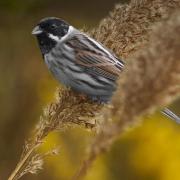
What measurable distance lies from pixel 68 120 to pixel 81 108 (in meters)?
0.14

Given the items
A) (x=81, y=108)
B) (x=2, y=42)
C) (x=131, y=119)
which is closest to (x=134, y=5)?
(x=81, y=108)

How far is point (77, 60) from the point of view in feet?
10.9

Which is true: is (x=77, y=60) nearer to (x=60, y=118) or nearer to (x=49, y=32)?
(x=49, y=32)

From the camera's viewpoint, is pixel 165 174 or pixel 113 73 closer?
pixel 113 73

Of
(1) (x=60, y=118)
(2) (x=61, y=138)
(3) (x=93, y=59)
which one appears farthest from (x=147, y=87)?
(2) (x=61, y=138)

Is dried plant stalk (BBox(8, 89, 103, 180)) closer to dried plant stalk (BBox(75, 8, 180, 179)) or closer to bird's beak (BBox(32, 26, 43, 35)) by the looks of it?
dried plant stalk (BBox(75, 8, 180, 179))

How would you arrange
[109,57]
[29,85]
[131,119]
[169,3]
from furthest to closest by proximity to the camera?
[29,85] < [109,57] < [169,3] < [131,119]

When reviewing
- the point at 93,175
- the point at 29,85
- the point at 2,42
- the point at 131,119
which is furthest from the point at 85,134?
the point at 131,119

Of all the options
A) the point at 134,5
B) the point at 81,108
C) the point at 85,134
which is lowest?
the point at 85,134

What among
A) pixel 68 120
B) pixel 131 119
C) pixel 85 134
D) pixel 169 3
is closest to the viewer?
pixel 131 119

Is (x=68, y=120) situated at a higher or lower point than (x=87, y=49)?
higher

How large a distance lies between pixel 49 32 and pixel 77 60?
0.20m

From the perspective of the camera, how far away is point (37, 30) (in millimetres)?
3314

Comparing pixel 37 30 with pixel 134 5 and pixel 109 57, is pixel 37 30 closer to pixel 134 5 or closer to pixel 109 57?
pixel 109 57
